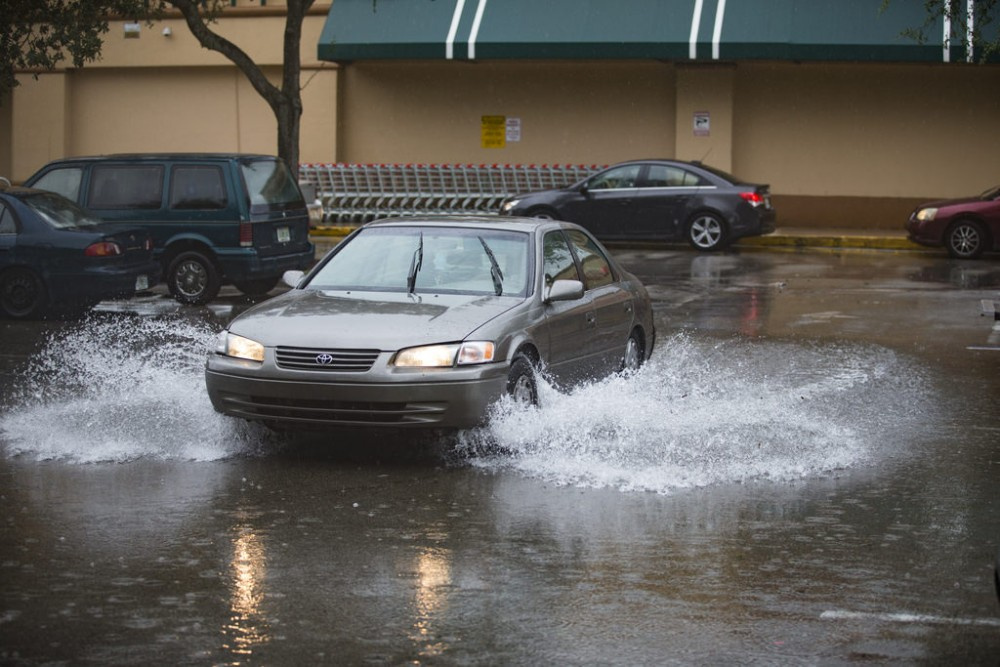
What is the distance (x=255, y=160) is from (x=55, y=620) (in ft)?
41.3

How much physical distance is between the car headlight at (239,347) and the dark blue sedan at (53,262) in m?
7.24

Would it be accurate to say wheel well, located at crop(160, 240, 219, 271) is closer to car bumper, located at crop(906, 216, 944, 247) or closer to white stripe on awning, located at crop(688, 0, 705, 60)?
car bumper, located at crop(906, 216, 944, 247)

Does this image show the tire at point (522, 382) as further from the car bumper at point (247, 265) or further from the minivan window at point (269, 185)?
the minivan window at point (269, 185)

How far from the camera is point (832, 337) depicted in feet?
47.6

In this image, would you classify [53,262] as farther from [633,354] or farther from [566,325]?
[566,325]

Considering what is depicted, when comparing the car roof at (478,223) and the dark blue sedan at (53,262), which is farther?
the dark blue sedan at (53,262)

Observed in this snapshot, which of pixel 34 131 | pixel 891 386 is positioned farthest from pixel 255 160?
pixel 34 131

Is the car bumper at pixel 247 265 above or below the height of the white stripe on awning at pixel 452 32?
below

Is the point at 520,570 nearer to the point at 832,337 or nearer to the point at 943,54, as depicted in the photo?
the point at 832,337

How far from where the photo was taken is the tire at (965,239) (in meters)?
23.6

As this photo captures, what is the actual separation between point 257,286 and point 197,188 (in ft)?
5.65

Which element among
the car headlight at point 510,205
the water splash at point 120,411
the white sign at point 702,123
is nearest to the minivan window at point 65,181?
the water splash at point 120,411

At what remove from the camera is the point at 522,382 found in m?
8.74

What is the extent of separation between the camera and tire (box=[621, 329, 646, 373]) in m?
10.8
